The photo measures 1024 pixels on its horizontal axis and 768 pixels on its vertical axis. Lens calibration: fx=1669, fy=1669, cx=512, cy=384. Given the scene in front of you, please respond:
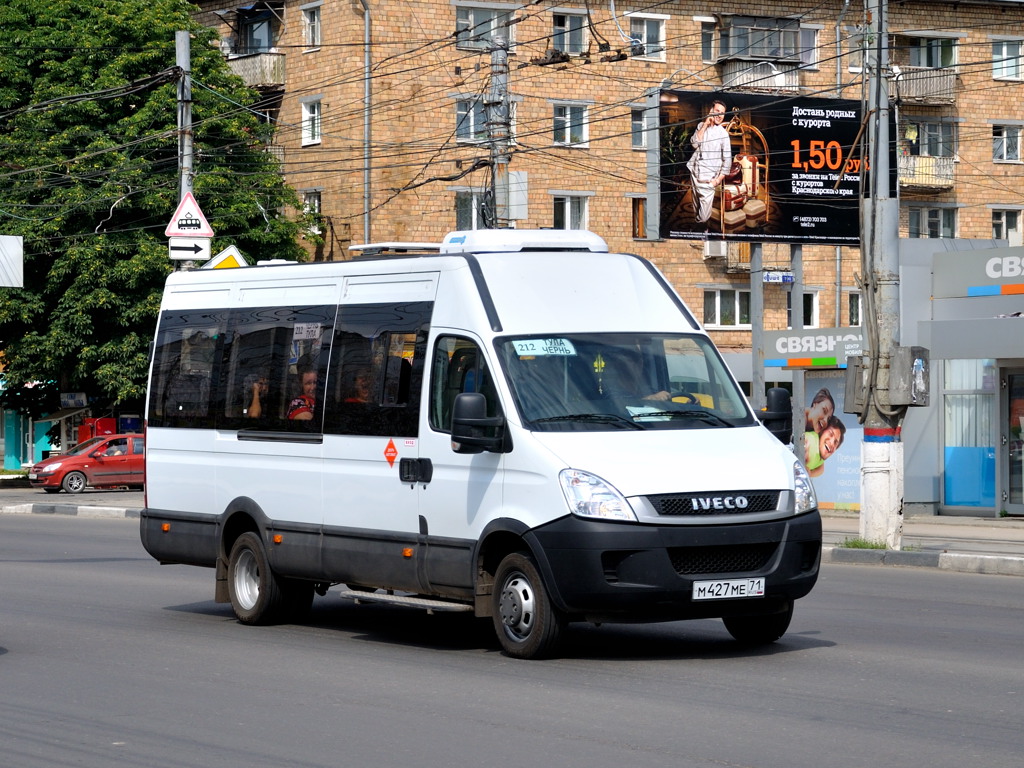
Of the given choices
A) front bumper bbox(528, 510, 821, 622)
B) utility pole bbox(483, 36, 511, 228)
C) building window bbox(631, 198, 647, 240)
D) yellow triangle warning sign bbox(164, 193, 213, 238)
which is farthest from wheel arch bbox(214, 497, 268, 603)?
building window bbox(631, 198, 647, 240)

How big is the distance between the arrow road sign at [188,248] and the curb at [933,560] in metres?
→ 10.4

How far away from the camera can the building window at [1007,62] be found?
55.0m

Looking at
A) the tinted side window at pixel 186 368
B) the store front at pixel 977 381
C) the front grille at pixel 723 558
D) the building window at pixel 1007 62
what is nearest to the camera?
the front grille at pixel 723 558

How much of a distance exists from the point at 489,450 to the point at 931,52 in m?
47.8

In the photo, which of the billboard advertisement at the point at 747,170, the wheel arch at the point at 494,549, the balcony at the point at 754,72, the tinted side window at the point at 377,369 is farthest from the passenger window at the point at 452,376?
the balcony at the point at 754,72

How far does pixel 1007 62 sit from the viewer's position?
2159 inches

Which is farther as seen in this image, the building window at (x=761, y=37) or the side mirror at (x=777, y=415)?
the building window at (x=761, y=37)

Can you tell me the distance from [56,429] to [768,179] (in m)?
27.4

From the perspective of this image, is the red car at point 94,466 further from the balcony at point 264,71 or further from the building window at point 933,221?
the building window at point 933,221

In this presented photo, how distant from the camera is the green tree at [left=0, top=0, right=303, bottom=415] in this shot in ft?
141

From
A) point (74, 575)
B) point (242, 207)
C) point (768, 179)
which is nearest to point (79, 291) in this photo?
point (242, 207)

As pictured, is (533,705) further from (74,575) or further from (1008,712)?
(74,575)

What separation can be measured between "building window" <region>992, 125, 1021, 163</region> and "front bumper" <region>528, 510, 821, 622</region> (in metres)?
48.2

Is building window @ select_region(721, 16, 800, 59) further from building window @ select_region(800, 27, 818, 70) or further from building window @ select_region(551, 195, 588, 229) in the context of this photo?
building window @ select_region(551, 195, 588, 229)
